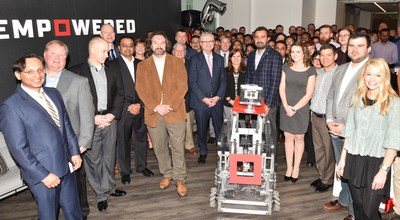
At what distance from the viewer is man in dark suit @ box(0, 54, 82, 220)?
240cm

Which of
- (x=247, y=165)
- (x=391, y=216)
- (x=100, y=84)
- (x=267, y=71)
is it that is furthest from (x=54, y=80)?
(x=391, y=216)

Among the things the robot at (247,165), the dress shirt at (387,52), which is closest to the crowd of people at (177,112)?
the robot at (247,165)

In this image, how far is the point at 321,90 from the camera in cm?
383

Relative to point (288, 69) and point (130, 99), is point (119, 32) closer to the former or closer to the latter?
point (130, 99)

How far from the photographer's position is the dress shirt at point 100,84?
11.4ft

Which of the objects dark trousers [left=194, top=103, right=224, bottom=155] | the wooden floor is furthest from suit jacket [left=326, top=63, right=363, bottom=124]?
dark trousers [left=194, top=103, right=224, bottom=155]

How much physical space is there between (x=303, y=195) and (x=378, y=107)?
1833 mm

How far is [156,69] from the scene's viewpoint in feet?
12.8

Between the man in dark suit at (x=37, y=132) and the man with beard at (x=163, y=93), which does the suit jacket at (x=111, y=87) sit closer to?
the man with beard at (x=163, y=93)

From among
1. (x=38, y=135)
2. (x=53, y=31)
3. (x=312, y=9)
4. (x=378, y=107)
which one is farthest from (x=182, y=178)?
(x=312, y=9)

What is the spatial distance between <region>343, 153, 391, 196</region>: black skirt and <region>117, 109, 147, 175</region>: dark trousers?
2573 mm

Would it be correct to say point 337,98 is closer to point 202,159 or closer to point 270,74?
point 270,74

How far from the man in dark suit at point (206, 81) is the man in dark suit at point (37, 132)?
2.24 m

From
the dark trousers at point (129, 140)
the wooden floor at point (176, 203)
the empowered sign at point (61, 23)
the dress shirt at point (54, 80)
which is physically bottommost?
the wooden floor at point (176, 203)
